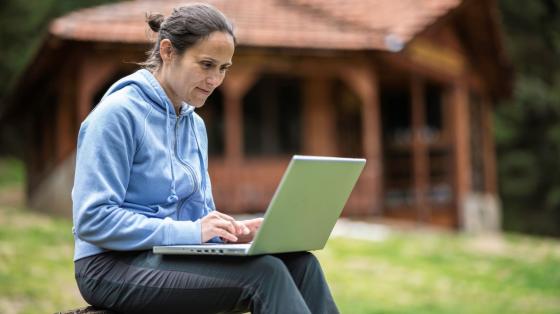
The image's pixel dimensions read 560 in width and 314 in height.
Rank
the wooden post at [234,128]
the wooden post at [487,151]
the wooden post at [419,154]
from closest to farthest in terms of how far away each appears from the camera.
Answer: the wooden post at [234,128]
the wooden post at [419,154]
the wooden post at [487,151]

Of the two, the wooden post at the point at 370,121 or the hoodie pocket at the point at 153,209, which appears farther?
the wooden post at the point at 370,121

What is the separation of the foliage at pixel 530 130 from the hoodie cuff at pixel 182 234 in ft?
71.7

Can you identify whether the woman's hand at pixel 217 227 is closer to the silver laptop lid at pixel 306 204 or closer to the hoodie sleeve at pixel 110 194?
the hoodie sleeve at pixel 110 194

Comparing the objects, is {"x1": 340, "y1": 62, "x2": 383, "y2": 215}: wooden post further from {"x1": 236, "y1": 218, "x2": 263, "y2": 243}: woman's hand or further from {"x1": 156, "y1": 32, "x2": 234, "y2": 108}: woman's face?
{"x1": 156, "y1": 32, "x2": 234, "y2": 108}: woman's face

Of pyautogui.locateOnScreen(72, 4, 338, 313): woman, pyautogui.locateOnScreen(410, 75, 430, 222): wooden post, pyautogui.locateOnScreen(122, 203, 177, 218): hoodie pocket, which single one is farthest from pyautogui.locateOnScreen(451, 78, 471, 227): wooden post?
pyautogui.locateOnScreen(122, 203, 177, 218): hoodie pocket

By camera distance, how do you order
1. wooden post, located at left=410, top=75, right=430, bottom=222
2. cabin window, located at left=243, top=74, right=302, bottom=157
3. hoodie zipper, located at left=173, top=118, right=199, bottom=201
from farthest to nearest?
cabin window, located at left=243, top=74, right=302, bottom=157
wooden post, located at left=410, top=75, right=430, bottom=222
hoodie zipper, located at left=173, top=118, right=199, bottom=201

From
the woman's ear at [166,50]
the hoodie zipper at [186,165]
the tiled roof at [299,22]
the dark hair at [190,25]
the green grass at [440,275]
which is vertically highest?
the tiled roof at [299,22]

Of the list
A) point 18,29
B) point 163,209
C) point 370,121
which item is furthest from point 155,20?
point 18,29

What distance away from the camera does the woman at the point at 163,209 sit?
2.54 metres

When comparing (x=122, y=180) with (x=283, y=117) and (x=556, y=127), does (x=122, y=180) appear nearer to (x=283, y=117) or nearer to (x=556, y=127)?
(x=283, y=117)

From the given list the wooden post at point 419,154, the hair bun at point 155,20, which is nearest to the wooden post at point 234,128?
the wooden post at point 419,154

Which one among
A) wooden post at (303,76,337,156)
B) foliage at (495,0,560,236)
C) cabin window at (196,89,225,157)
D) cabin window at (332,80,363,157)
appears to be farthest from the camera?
foliage at (495,0,560,236)

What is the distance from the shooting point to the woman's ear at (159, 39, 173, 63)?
286 centimetres

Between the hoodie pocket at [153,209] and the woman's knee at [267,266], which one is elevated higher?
the hoodie pocket at [153,209]
